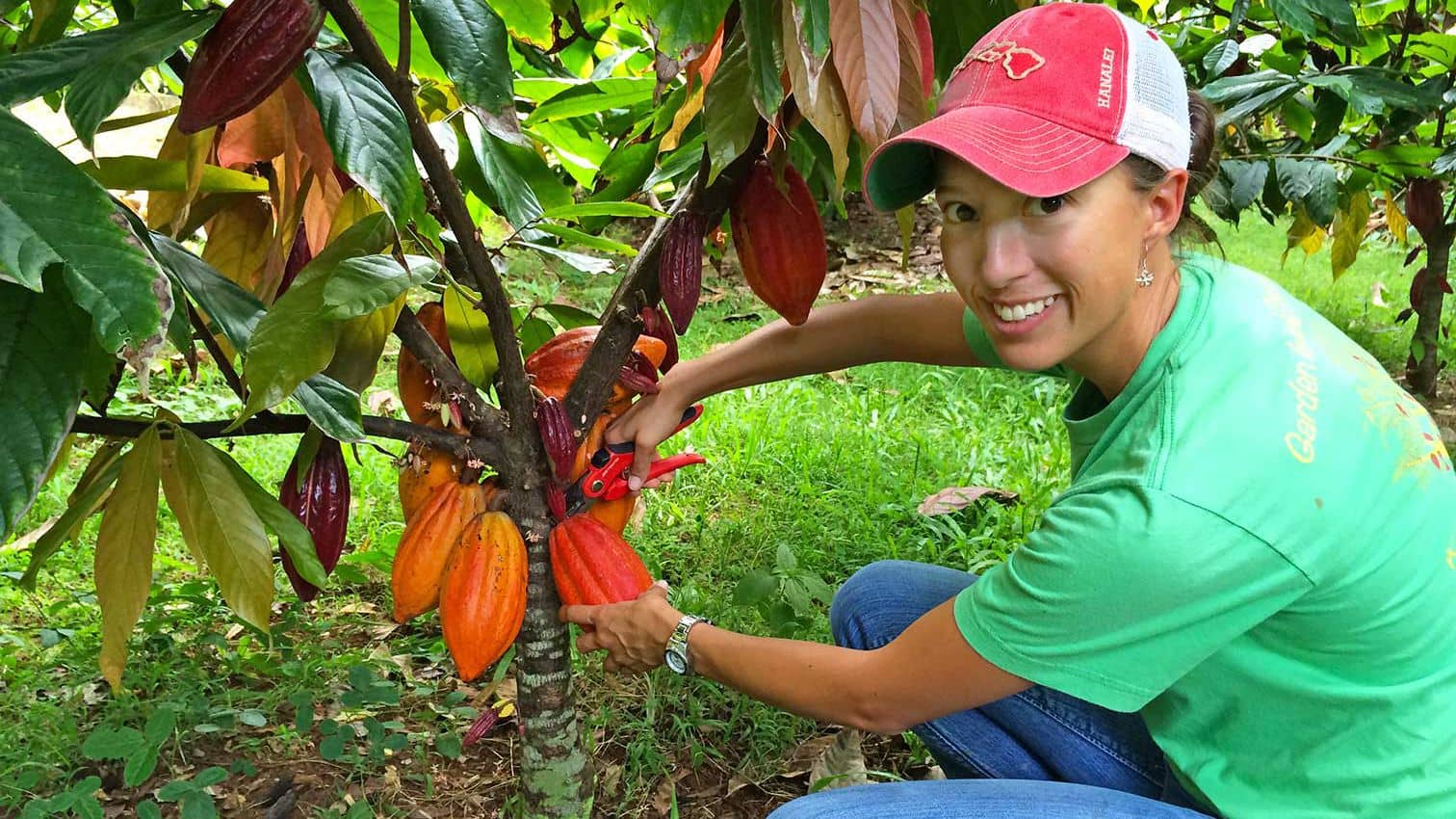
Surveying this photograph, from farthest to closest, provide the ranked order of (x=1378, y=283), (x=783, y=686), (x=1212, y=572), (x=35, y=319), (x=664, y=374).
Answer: (x=1378, y=283) < (x=664, y=374) < (x=783, y=686) < (x=1212, y=572) < (x=35, y=319)

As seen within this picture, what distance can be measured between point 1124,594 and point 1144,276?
308mm

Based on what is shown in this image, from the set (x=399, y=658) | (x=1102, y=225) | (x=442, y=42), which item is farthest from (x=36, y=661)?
(x=1102, y=225)

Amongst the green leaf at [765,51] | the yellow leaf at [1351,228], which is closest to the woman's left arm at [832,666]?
the green leaf at [765,51]

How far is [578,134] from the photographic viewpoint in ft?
5.39

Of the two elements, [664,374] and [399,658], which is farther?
[399,658]

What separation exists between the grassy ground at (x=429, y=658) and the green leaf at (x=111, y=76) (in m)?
0.93

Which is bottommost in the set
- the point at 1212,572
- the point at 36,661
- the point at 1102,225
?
the point at 36,661

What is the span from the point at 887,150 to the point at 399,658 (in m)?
1.28

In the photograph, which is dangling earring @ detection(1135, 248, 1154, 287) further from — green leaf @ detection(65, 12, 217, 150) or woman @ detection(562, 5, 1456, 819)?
green leaf @ detection(65, 12, 217, 150)

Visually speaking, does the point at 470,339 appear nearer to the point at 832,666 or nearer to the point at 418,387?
the point at 418,387

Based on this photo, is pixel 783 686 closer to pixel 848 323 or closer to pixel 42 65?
pixel 848 323

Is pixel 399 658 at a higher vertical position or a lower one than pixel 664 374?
lower

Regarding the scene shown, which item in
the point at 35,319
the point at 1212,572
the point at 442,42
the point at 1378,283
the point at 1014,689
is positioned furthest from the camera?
the point at 1378,283

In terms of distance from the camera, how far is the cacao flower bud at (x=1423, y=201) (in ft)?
8.87
